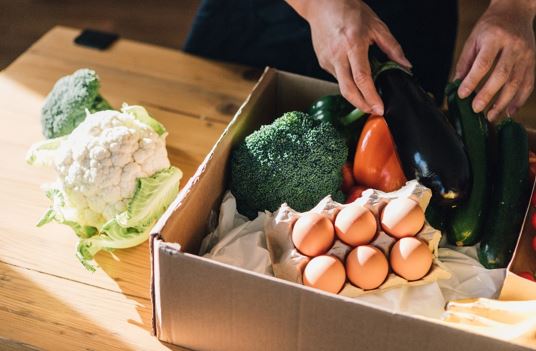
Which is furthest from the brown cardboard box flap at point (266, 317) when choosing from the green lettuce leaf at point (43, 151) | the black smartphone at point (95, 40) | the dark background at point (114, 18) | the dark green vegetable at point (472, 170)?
the dark background at point (114, 18)

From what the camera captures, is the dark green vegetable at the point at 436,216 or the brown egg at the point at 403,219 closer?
the brown egg at the point at 403,219

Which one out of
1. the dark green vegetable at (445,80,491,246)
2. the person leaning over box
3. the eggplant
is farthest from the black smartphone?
the dark green vegetable at (445,80,491,246)

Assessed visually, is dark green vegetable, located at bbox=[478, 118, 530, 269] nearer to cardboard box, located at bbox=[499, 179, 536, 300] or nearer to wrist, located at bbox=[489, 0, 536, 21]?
cardboard box, located at bbox=[499, 179, 536, 300]

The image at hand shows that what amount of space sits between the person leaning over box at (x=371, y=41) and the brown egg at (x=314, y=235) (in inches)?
11.8

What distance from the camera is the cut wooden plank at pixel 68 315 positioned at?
985 millimetres

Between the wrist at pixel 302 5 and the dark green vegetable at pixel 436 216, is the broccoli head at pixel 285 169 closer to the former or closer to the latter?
the dark green vegetable at pixel 436 216

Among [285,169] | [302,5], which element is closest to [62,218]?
[285,169]

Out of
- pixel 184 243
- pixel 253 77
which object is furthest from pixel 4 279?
pixel 253 77

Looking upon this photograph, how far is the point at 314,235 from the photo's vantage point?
0.99 m

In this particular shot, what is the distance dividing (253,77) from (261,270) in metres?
0.68

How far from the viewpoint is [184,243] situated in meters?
1.00

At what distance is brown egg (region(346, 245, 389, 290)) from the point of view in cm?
96

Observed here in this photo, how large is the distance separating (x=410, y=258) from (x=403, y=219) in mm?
63

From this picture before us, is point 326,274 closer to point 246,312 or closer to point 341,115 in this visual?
point 246,312
